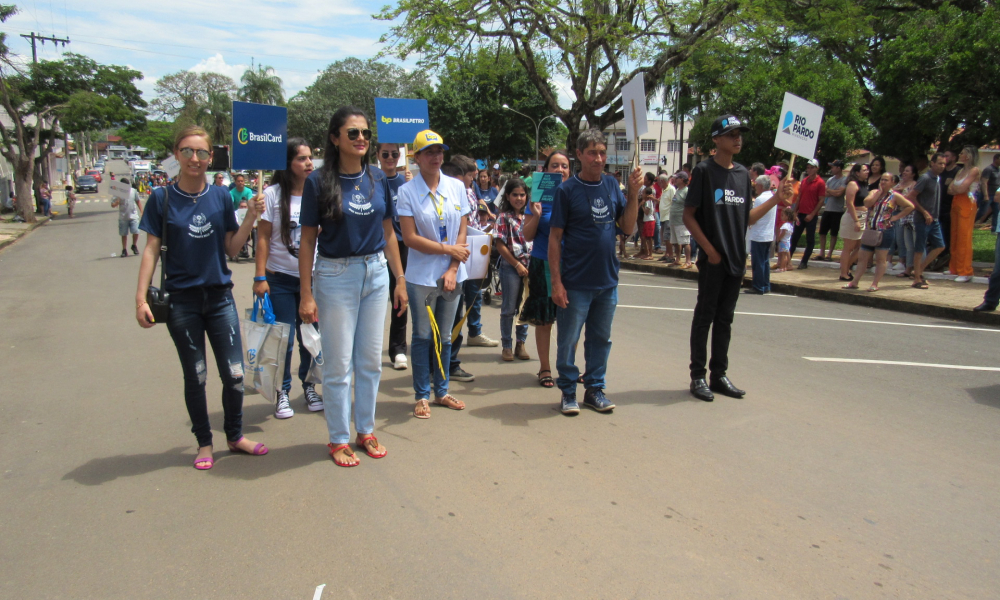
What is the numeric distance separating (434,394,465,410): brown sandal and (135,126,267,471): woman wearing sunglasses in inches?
62.4

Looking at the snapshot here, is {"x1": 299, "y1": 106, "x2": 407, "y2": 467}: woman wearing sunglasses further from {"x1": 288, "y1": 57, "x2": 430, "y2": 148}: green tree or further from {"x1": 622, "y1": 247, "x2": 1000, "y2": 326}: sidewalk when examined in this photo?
{"x1": 288, "y1": 57, "x2": 430, "y2": 148}: green tree

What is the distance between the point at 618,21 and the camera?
60.0ft

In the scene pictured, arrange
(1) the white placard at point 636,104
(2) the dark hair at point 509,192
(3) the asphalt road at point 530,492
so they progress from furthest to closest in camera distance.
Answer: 1. (2) the dark hair at point 509,192
2. (1) the white placard at point 636,104
3. (3) the asphalt road at point 530,492

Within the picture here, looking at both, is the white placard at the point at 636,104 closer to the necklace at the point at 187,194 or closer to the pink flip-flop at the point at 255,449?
the necklace at the point at 187,194

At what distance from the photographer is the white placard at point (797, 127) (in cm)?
641

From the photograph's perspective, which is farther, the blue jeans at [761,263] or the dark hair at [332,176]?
the blue jeans at [761,263]

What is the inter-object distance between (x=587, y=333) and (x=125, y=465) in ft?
10.5

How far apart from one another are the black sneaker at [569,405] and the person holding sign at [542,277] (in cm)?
76

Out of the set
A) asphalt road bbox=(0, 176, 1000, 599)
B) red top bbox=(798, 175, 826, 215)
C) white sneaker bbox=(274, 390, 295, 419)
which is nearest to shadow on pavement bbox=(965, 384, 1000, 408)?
asphalt road bbox=(0, 176, 1000, 599)

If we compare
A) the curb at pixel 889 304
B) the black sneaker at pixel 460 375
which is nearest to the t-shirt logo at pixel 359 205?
the black sneaker at pixel 460 375

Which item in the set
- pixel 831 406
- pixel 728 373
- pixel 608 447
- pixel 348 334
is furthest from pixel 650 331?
pixel 348 334

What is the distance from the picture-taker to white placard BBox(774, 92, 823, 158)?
6.41 meters

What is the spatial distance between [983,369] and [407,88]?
7355 centimetres

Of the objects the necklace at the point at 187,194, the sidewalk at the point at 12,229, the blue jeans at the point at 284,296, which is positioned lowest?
the blue jeans at the point at 284,296
